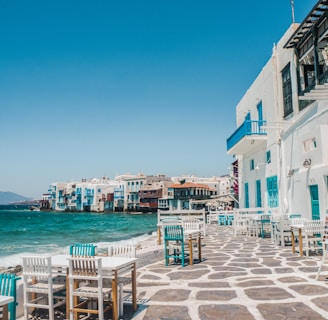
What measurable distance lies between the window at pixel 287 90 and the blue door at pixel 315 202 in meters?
3.57

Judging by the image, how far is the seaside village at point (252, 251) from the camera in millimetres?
4637

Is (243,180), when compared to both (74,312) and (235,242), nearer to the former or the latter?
(235,242)

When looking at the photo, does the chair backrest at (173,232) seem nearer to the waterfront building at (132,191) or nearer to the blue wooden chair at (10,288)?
the blue wooden chair at (10,288)

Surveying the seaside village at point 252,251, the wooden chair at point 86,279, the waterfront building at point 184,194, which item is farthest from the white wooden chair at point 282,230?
the waterfront building at point 184,194

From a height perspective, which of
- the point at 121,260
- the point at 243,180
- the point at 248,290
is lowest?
the point at 248,290

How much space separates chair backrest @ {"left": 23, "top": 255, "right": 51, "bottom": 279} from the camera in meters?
4.50

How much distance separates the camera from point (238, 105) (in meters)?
21.5

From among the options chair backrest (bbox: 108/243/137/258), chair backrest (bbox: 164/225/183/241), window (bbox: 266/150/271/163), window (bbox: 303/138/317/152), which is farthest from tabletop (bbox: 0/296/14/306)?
window (bbox: 266/150/271/163)

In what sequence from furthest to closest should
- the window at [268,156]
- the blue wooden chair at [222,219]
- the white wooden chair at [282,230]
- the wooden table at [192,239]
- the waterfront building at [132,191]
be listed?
the waterfront building at [132,191], the blue wooden chair at [222,219], the window at [268,156], the white wooden chair at [282,230], the wooden table at [192,239]

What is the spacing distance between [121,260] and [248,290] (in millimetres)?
2264

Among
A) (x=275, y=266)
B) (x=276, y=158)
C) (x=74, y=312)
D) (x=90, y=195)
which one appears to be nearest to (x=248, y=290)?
(x=275, y=266)

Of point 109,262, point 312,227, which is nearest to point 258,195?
point 312,227

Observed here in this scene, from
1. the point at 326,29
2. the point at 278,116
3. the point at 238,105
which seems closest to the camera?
the point at 326,29

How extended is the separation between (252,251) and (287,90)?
6790 mm
